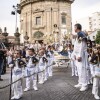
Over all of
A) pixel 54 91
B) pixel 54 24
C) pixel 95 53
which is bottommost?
pixel 54 91

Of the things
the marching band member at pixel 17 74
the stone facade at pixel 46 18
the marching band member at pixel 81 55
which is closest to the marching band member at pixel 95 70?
the marching band member at pixel 81 55

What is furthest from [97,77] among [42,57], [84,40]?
[42,57]

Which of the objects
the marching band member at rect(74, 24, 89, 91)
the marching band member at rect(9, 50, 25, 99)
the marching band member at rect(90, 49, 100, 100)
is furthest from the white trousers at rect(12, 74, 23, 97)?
the marching band member at rect(90, 49, 100, 100)

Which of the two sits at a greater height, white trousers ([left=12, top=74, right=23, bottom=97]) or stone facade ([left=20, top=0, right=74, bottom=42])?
stone facade ([left=20, top=0, right=74, bottom=42])

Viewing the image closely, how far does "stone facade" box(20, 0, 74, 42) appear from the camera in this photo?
5069cm

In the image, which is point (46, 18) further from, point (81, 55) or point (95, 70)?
point (95, 70)

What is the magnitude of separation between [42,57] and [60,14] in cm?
3975

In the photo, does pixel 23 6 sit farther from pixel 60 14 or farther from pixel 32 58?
pixel 32 58

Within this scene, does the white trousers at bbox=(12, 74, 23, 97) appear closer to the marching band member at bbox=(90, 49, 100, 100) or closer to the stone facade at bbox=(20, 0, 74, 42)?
the marching band member at bbox=(90, 49, 100, 100)

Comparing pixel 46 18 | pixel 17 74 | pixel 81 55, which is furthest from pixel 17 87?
pixel 46 18

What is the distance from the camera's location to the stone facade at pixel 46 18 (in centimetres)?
5069

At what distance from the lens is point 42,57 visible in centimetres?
1225

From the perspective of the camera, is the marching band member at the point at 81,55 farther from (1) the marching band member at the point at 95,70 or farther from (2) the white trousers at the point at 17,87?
(2) the white trousers at the point at 17,87

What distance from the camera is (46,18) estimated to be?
51094 millimetres
